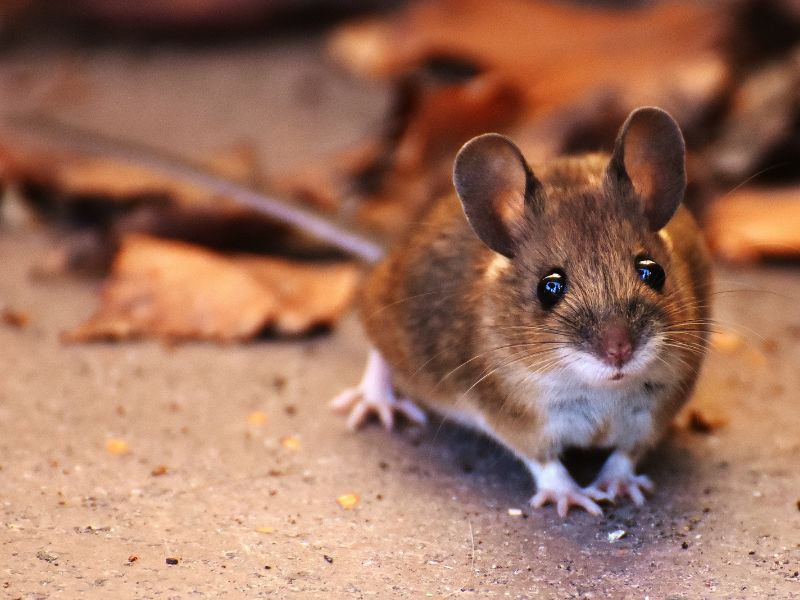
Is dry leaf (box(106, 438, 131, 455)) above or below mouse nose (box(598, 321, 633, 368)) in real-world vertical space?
below

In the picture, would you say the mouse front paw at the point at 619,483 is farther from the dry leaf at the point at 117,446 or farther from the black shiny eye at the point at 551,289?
the dry leaf at the point at 117,446

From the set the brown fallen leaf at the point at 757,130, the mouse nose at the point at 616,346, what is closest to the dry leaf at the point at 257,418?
the mouse nose at the point at 616,346

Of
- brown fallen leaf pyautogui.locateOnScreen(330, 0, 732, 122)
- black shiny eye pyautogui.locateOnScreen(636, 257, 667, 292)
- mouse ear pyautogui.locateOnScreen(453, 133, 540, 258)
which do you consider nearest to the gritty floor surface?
black shiny eye pyautogui.locateOnScreen(636, 257, 667, 292)

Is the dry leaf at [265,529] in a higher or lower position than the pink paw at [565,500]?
lower

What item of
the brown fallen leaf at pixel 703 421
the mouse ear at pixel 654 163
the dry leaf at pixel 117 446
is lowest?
the dry leaf at pixel 117 446

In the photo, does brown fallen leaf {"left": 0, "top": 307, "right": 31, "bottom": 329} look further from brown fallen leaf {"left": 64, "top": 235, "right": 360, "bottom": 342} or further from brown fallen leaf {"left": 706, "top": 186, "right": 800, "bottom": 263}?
brown fallen leaf {"left": 706, "top": 186, "right": 800, "bottom": 263}

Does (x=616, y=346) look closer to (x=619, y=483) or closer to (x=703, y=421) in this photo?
(x=619, y=483)

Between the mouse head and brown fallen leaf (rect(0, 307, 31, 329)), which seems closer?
the mouse head
